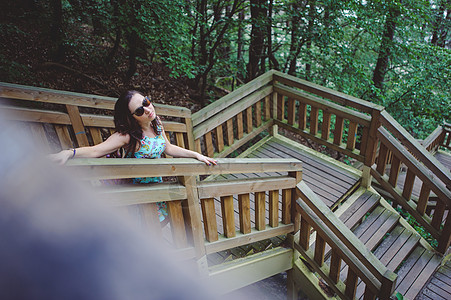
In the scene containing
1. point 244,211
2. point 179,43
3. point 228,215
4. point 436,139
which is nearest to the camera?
point 228,215

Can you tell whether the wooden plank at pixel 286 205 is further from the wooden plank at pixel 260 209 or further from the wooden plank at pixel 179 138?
the wooden plank at pixel 179 138

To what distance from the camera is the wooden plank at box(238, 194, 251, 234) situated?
9.16 ft

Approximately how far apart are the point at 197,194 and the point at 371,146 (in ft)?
9.54

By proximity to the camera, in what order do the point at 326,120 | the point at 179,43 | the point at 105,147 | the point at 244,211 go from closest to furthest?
the point at 105,147
the point at 244,211
the point at 326,120
the point at 179,43

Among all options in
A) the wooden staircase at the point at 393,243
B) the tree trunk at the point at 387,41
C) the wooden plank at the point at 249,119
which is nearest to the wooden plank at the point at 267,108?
the wooden plank at the point at 249,119

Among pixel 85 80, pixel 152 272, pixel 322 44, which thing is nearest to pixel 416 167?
pixel 322 44

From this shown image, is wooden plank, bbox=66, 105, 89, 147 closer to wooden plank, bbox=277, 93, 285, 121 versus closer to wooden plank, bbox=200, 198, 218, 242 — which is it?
wooden plank, bbox=200, 198, 218, 242

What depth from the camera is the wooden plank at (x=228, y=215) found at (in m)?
2.67

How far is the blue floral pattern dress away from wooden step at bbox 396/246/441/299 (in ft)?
10.2

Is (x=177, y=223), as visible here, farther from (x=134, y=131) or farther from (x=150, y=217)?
(x=134, y=131)

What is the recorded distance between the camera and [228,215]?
2723 mm

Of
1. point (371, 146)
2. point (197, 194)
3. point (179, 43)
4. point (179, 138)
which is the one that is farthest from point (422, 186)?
point (179, 43)

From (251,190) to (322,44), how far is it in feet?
14.2

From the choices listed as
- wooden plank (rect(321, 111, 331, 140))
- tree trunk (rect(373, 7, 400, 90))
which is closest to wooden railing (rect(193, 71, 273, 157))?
wooden plank (rect(321, 111, 331, 140))
